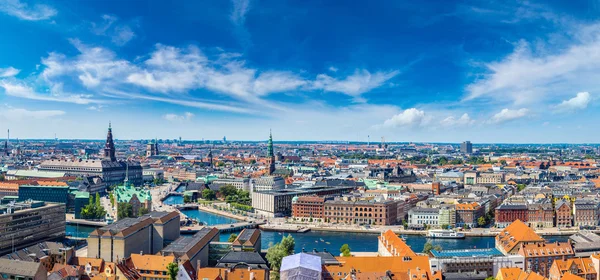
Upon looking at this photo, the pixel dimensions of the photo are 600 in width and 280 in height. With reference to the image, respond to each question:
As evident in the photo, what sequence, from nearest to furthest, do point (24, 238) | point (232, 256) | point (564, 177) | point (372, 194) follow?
point (232, 256) < point (24, 238) < point (372, 194) < point (564, 177)

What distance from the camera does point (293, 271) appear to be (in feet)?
101

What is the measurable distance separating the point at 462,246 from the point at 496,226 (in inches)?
481

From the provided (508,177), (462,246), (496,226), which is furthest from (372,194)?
(508,177)

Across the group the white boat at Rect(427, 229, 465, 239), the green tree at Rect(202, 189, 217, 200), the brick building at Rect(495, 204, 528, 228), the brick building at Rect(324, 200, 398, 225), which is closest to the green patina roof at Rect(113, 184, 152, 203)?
the brick building at Rect(324, 200, 398, 225)

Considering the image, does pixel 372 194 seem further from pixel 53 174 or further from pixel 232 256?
pixel 53 174

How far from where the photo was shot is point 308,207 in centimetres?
6862

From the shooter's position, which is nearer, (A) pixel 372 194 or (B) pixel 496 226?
(B) pixel 496 226

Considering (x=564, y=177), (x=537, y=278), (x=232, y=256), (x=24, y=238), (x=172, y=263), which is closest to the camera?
(x=537, y=278)

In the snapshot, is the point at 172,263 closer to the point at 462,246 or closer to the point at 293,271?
the point at 293,271

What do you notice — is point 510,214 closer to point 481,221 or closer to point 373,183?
point 481,221

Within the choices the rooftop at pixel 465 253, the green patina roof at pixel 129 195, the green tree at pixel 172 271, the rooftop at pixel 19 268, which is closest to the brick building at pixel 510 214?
the rooftop at pixel 465 253

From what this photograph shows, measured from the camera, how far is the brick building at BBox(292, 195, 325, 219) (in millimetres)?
68125

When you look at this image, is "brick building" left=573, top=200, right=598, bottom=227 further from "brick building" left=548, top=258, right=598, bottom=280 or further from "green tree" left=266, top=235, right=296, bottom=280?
"green tree" left=266, top=235, right=296, bottom=280

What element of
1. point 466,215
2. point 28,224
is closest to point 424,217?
point 466,215
